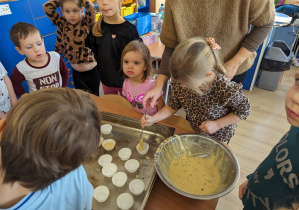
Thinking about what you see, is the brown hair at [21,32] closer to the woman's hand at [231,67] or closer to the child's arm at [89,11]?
the child's arm at [89,11]

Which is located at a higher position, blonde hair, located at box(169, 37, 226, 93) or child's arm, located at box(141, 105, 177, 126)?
blonde hair, located at box(169, 37, 226, 93)

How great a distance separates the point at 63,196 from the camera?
0.65 m

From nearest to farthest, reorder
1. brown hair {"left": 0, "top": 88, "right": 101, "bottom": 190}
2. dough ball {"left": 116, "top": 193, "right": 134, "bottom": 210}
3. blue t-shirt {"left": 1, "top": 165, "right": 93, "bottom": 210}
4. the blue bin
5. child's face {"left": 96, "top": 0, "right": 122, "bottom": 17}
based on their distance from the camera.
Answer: brown hair {"left": 0, "top": 88, "right": 101, "bottom": 190} → blue t-shirt {"left": 1, "top": 165, "right": 93, "bottom": 210} → dough ball {"left": 116, "top": 193, "right": 134, "bottom": 210} → child's face {"left": 96, "top": 0, "right": 122, "bottom": 17} → the blue bin

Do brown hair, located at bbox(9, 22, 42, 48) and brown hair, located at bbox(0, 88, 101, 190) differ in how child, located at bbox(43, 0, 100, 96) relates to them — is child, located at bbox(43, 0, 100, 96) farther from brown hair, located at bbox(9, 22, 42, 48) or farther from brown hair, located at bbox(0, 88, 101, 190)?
brown hair, located at bbox(0, 88, 101, 190)

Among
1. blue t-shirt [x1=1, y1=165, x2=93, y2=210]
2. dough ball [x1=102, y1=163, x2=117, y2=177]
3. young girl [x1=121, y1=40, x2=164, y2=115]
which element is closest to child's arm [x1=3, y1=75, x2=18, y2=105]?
young girl [x1=121, y1=40, x2=164, y2=115]

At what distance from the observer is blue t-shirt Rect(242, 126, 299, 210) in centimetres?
61

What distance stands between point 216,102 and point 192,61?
0.96 ft

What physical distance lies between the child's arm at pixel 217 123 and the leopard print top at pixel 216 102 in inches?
1.0

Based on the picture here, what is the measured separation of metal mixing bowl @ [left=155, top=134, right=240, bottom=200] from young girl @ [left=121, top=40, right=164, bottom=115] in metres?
0.52

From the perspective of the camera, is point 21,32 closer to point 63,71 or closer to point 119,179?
point 63,71

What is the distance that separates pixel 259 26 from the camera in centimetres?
110

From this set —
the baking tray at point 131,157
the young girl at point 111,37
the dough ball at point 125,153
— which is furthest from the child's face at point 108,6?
the dough ball at point 125,153

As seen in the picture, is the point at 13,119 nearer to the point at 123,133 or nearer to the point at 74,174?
the point at 74,174

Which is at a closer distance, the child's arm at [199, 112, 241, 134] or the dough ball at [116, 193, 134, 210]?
the dough ball at [116, 193, 134, 210]
